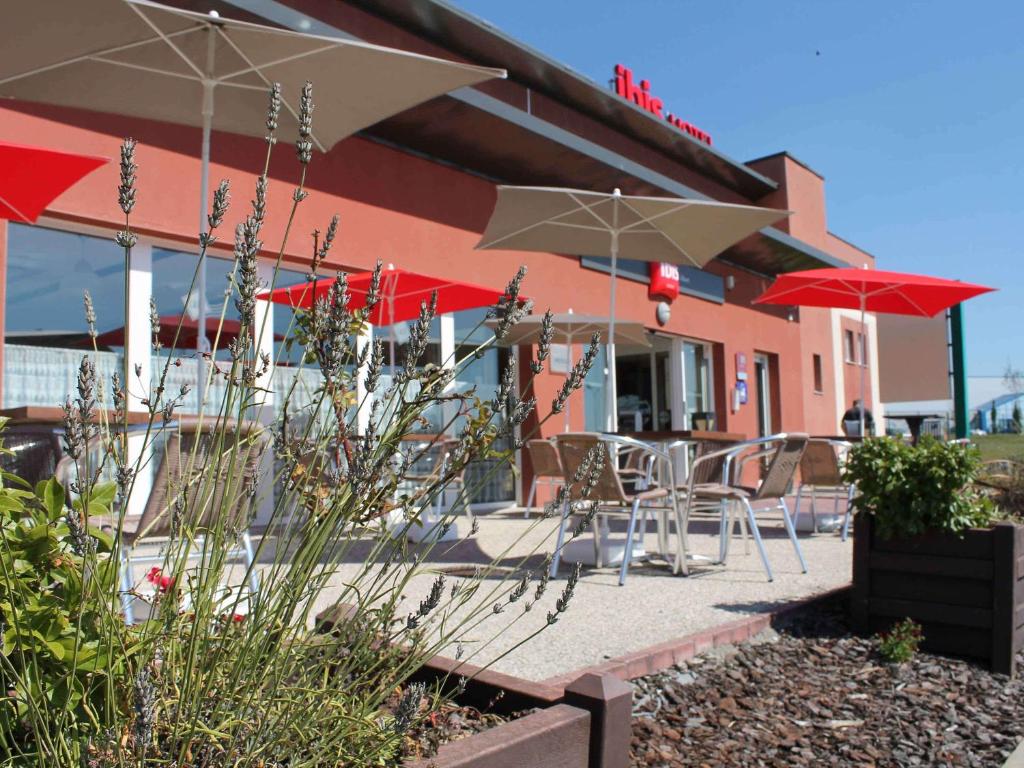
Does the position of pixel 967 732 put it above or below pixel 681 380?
below

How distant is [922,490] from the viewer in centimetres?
348

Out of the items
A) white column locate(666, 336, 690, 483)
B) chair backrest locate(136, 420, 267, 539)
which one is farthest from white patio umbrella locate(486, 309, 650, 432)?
chair backrest locate(136, 420, 267, 539)

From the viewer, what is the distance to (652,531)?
702 centimetres

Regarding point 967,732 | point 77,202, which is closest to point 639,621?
point 967,732

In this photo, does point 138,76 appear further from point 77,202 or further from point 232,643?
point 232,643

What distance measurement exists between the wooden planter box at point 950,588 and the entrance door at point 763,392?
1162 cm

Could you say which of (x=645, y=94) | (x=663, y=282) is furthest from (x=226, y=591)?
(x=645, y=94)

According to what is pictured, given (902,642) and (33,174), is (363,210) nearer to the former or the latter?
(33,174)

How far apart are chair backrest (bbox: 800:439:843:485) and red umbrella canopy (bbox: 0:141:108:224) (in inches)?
200

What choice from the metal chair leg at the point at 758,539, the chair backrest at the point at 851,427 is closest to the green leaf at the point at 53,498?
the metal chair leg at the point at 758,539

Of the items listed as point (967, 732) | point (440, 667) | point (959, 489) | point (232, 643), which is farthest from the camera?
point (959, 489)

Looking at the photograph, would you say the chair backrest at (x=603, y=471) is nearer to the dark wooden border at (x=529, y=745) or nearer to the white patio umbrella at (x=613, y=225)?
the white patio umbrella at (x=613, y=225)

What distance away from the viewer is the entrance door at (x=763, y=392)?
15.1m

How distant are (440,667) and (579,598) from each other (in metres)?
2.27
